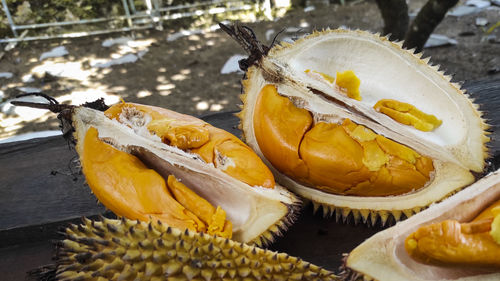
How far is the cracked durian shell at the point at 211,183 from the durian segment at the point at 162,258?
6.4 inches

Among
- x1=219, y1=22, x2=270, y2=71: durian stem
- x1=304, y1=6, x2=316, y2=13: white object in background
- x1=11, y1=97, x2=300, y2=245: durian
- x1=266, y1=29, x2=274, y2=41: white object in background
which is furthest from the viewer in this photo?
x1=304, y1=6, x2=316, y2=13: white object in background

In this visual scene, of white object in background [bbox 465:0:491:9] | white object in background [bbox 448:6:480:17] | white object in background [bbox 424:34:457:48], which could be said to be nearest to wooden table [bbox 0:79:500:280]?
white object in background [bbox 424:34:457:48]

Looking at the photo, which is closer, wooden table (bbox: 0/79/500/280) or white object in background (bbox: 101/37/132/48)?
wooden table (bbox: 0/79/500/280)

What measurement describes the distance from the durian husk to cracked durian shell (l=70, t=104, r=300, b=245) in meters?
0.32

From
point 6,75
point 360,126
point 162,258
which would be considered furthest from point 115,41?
point 162,258

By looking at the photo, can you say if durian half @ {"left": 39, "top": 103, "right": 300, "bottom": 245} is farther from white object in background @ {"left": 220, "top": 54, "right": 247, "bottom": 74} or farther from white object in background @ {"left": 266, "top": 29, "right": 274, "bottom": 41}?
white object in background @ {"left": 266, "top": 29, "right": 274, "bottom": 41}

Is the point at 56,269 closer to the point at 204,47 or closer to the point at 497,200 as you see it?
the point at 497,200

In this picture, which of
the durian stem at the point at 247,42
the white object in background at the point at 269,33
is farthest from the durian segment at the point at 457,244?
the white object in background at the point at 269,33

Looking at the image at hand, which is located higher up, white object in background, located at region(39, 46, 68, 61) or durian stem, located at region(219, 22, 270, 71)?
durian stem, located at region(219, 22, 270, 71)

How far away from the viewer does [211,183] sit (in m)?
1.31

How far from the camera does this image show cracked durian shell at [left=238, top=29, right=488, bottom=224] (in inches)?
53.0

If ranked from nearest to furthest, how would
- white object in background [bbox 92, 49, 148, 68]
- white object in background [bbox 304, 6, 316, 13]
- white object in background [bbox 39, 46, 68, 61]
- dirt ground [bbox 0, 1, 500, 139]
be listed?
dirt ground [bbox 0, 1, 500, 139]
white object in background [bbox 92, 49, 148, 68]
white object in background [bbox 39, 46, 68, 61]
white object in background [bbox 304, 6, 316, 13]

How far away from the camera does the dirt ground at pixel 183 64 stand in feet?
13.6

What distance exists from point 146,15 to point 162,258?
5.07 meters
